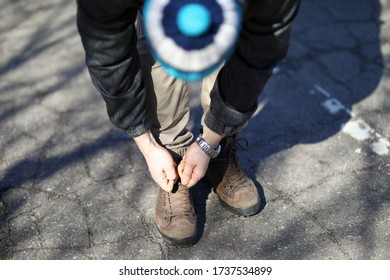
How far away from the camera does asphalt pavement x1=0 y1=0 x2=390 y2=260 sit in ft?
5.83

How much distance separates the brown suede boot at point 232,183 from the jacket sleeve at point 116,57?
0.40 m

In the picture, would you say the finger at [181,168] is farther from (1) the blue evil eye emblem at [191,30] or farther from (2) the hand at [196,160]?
(1) the blue evil eye emblem at [191,30]

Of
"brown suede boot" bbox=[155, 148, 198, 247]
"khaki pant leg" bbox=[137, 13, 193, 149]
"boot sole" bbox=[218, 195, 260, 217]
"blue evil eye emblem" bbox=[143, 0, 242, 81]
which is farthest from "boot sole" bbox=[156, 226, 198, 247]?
"blue evil eye emblem" bbox=[143, 0, 242, 81]

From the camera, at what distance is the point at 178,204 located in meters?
1.80

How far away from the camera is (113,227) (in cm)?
184

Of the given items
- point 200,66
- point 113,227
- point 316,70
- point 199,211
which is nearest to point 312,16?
point 316,70

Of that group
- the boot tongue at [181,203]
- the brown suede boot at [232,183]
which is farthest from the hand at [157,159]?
the brown suede boot at [232,183]

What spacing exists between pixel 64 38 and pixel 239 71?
1.63 metres

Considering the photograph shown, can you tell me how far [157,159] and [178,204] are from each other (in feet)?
0.79

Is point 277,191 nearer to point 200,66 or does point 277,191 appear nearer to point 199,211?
point 199,211

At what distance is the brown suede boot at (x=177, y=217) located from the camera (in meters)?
1.74

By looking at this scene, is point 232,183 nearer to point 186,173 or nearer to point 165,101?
point 186,173

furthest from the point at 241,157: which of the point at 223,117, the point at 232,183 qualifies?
the point at 223,117

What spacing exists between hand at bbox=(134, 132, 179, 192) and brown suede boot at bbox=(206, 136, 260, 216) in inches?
9.8
